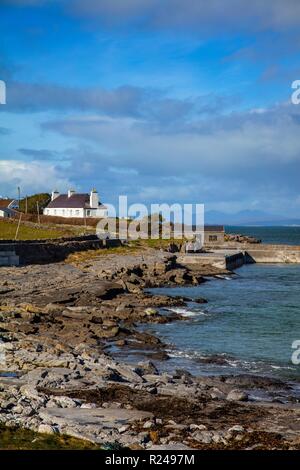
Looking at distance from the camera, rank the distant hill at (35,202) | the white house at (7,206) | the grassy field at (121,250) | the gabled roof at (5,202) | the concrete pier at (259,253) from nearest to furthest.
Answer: the grassy field at (121,250), the concrete pier at (259,253), the white house at (7,206), the gabled roof at (5,202), the distant hill at (35,202)

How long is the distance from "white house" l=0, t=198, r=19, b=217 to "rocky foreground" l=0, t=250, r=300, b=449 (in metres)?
67.3

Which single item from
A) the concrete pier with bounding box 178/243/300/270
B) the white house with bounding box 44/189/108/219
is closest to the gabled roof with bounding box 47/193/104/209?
the white house with bounding box 44/189/108/219

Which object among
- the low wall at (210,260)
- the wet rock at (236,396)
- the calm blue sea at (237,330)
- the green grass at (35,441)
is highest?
the low wall at (210,260)

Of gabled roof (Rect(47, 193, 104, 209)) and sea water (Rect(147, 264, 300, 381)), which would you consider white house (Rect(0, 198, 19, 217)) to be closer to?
gabled roof (Rect(47, 193, 104, 209))

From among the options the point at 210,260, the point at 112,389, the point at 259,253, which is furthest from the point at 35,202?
the point at 112,389

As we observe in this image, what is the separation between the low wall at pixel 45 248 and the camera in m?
58.5

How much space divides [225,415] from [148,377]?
481 cm

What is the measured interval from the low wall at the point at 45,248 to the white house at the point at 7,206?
113 feet

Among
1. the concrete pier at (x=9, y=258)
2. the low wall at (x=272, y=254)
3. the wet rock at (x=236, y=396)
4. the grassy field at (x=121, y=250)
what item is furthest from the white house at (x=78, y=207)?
the wet rock at (x=236, y=396)

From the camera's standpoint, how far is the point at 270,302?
46938 millimetres

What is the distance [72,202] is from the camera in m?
117

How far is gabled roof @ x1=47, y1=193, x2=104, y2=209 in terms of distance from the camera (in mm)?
115000

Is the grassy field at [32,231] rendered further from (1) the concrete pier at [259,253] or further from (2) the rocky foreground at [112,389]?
(2) the rocky foreground at [112,389]

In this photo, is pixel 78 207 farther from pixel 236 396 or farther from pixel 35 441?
pixel 35 441
